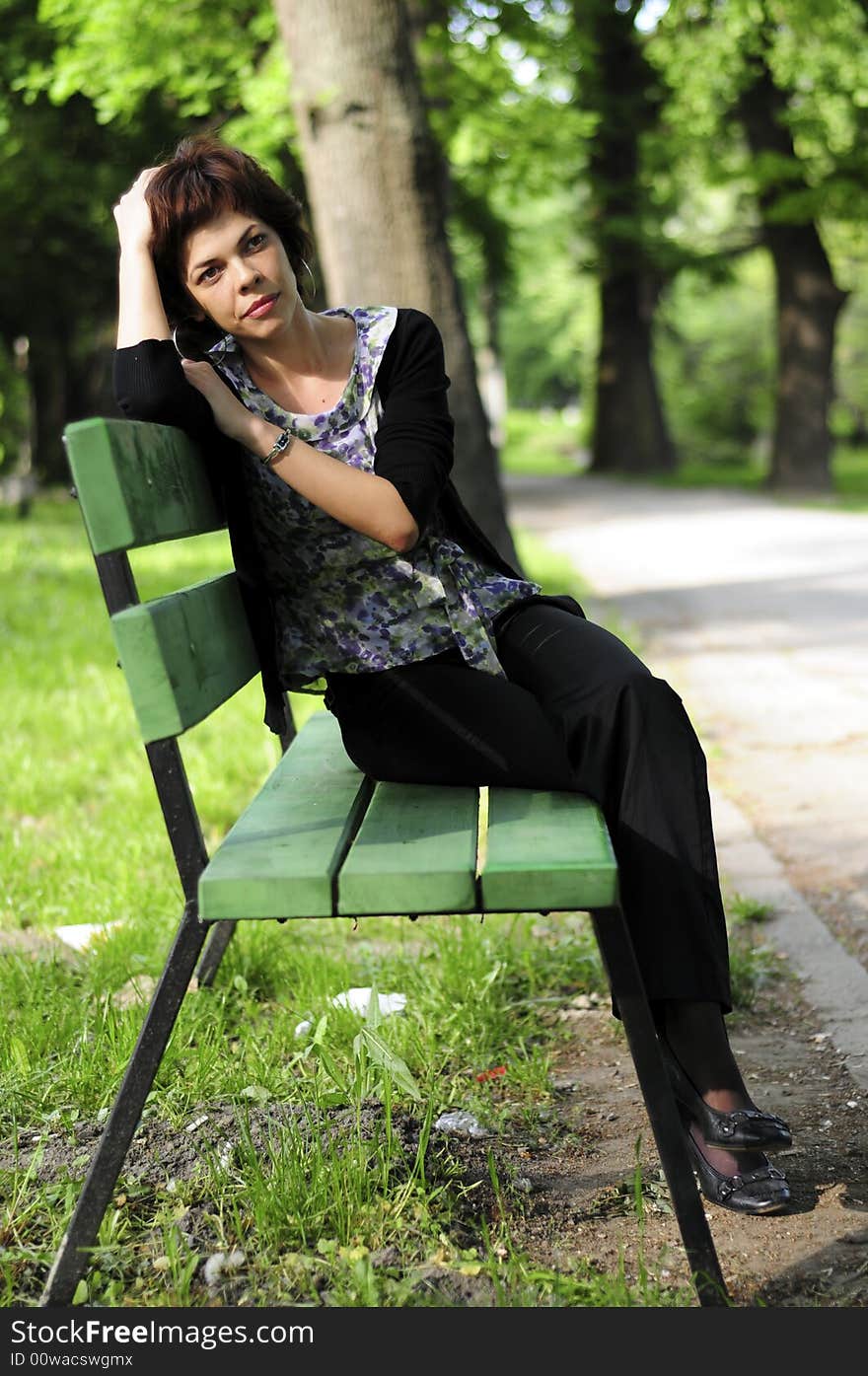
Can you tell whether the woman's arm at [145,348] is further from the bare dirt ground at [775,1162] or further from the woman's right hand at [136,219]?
the bare dirt ground at [775,1162]

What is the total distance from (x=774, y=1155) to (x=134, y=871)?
2.13 meters

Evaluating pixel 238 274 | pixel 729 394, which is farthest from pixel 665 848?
pixel 729 394

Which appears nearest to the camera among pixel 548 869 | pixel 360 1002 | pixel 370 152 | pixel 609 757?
pixel 548 869

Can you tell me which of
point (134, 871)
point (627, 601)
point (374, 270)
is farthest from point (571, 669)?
point (627, 601)

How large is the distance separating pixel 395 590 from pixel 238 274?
641mm

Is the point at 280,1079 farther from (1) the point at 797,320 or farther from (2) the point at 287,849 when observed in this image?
(1) the point at 797,320

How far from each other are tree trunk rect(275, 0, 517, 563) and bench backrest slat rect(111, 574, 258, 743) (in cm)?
528

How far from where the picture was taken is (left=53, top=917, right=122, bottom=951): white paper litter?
3.75 meters

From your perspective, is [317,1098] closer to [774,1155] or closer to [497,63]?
[774,1155]

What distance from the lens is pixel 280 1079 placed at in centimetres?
290

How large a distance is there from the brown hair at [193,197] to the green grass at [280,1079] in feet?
4.74

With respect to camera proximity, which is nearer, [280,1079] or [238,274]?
[238,274]

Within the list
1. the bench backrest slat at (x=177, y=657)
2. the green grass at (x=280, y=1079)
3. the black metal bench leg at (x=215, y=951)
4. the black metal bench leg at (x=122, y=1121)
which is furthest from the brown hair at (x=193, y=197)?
the green grass at (x=280, y=1079)

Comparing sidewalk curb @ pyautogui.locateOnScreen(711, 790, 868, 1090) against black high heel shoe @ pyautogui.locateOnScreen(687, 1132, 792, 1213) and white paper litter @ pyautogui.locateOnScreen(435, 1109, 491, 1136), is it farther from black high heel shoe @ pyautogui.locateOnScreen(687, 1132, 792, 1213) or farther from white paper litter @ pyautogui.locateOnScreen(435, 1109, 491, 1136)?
white paper litter @ pyautogui.locateOnScreen(435, 1109, 491, 1136)
